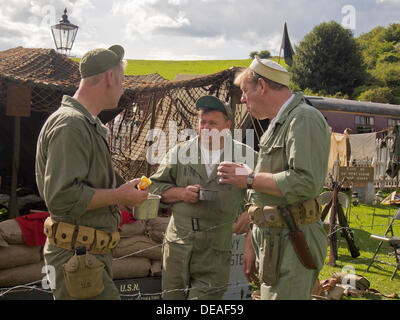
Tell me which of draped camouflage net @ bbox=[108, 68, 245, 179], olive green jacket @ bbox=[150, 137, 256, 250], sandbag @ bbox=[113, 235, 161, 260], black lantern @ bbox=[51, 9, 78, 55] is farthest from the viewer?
black lantern @ bbox=[51, 9, 78, 55]

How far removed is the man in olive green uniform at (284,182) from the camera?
2354 mm

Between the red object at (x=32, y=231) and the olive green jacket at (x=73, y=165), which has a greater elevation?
the olive green jacket at (x=73, y=165)

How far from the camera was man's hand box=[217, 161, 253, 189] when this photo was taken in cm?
253

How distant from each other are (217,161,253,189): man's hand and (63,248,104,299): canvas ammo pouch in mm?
926

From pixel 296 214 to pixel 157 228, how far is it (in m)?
2.88

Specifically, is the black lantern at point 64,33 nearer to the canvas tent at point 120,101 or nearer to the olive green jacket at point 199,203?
the canvas tent at point 120,101

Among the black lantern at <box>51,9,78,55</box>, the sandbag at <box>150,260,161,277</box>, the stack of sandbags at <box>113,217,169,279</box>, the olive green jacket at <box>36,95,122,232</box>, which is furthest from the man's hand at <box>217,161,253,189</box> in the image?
the black lantern at <box>51,9,78,55</box>

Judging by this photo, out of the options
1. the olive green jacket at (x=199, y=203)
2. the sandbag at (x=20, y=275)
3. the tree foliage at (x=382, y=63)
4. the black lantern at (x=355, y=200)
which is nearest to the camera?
the olive green jacket at (x=199, y=203)

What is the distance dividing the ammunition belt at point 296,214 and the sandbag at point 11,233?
10.2 feet

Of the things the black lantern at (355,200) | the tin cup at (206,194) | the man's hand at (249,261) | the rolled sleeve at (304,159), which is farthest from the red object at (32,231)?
the black lantern at (355,200)

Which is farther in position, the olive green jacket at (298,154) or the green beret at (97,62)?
the green beret at (97,62)

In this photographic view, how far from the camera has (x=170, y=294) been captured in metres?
3.42

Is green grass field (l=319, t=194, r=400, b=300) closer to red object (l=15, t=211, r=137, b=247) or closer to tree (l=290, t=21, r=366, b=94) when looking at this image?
red object (l=15, t=211, r=137, b=247)

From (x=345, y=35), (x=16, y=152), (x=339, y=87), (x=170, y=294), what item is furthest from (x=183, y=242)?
(x=345, y=35)
